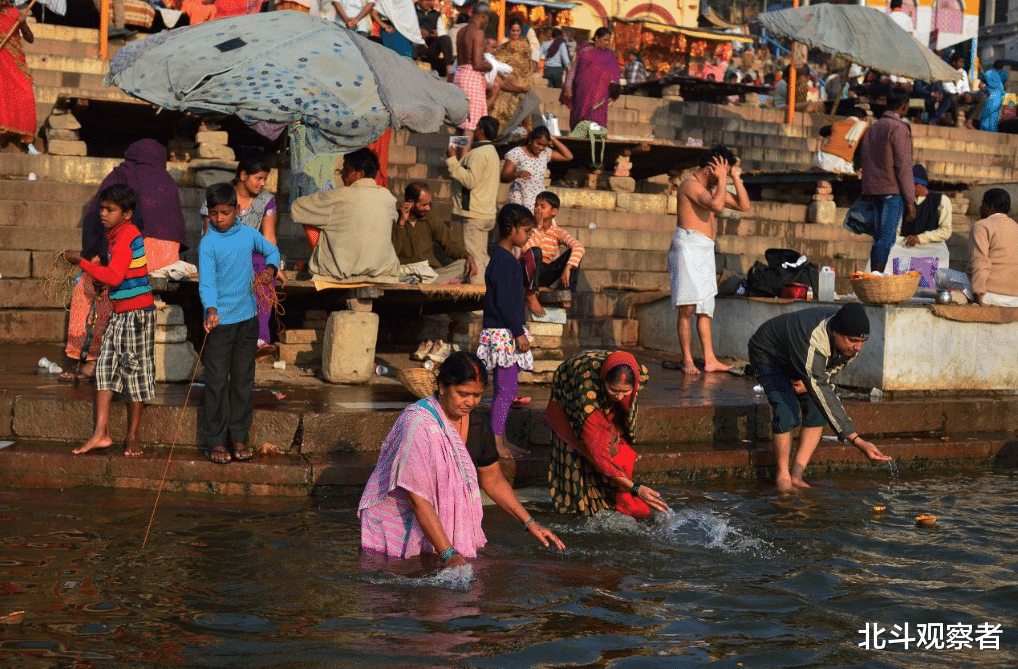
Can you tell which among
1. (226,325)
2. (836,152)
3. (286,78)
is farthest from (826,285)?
(226,325)

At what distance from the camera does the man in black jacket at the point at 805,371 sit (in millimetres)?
6770

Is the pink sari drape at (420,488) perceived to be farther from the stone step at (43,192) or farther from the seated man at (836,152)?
the seated man at (836,152)

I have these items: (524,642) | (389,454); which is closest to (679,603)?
(524,642)

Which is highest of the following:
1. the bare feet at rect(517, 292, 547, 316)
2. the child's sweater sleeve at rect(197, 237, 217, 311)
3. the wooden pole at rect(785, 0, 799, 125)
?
the wooden pole at rect(785, 0, 799, 125)

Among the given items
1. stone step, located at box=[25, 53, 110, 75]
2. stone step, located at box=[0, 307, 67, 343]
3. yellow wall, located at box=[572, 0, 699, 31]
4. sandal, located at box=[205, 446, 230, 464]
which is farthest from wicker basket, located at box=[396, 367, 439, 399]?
yellow wall, located at box=[572, 0, 699, 31]

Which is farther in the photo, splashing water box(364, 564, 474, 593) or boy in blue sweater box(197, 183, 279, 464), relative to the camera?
boy in blue sweater box(197, 183, 279, 464)

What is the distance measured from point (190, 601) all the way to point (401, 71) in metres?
5.46

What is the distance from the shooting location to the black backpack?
1058 cm

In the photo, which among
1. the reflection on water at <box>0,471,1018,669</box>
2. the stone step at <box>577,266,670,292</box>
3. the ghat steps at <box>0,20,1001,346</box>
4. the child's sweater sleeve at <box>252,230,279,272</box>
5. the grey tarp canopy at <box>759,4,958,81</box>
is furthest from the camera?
the grey tarp canopy at <box>759,4,958,81</box>

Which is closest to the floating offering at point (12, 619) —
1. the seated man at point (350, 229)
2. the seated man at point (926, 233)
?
the seated man at point (350, 229)

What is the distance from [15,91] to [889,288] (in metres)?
8.32

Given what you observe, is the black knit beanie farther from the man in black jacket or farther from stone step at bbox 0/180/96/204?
stone step at bbox 0/180/96/204

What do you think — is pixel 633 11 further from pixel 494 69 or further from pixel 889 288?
pixel 889 288

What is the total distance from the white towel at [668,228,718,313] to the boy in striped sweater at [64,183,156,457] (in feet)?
14.7
